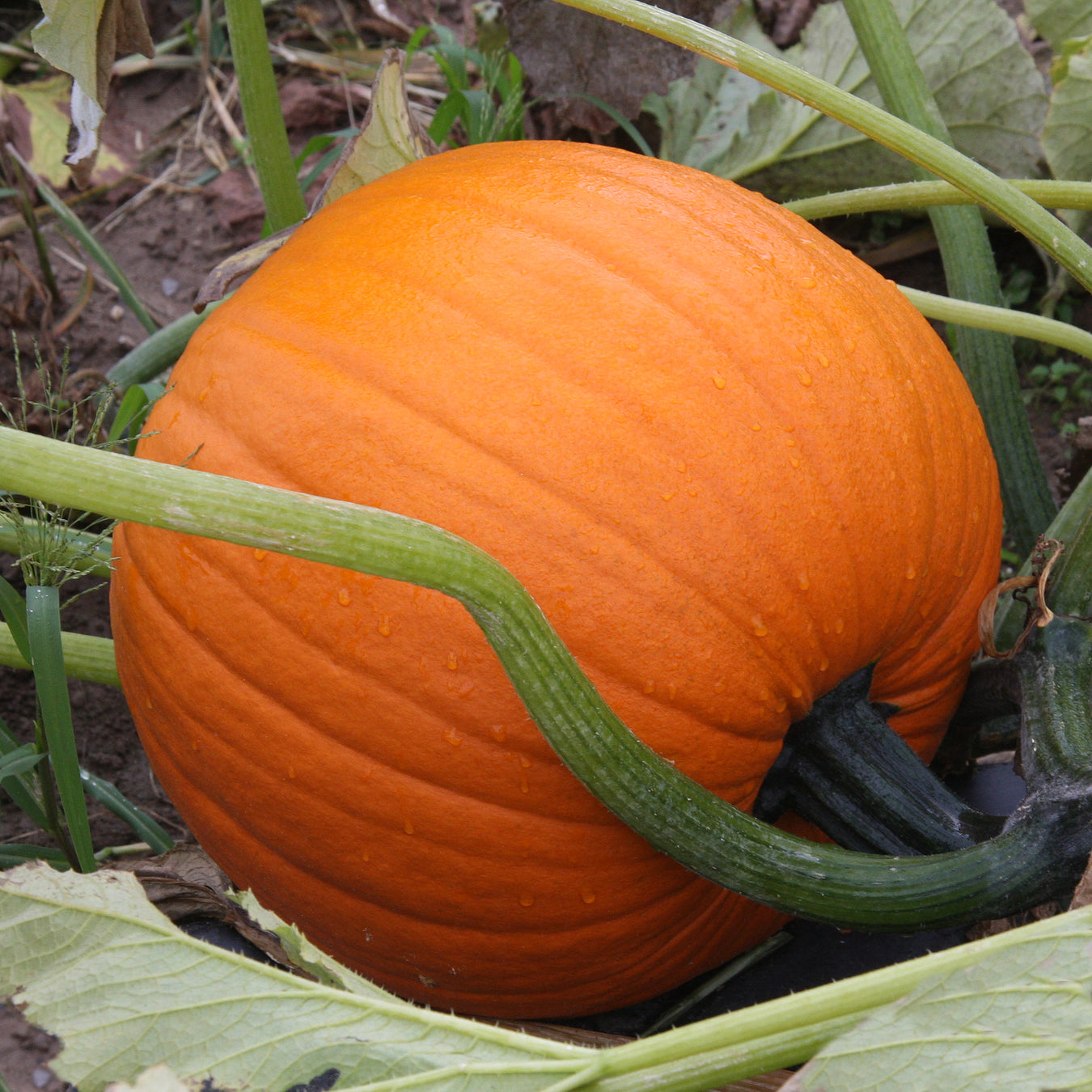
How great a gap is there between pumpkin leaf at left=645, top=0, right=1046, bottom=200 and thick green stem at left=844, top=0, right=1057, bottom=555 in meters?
0.42

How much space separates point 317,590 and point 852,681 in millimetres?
528

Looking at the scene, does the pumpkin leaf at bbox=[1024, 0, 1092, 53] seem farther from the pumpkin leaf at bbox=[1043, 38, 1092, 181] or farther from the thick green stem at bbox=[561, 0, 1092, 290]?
the thick green stem at bbox=[561, 0, 1092, 290]

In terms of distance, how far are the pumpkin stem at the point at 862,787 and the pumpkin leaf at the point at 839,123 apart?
119 centimetres

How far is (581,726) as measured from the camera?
0.96m

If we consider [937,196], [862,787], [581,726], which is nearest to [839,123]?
[937,196]

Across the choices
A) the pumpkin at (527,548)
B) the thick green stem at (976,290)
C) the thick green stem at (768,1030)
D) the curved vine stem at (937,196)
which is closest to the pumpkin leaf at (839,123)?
the thick green stem at (976,290)

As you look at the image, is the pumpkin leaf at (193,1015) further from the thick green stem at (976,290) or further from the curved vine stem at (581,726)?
the thick green stem at (976,290)

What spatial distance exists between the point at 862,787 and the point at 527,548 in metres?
0.41

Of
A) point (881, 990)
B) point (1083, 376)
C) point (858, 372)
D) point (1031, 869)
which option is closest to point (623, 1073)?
point (881, 990)

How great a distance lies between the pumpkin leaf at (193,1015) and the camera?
2.78 ft

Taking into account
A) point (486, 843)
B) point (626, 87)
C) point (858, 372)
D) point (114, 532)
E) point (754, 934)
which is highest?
point (626, 87)

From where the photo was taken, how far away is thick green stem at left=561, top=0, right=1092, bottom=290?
122cm

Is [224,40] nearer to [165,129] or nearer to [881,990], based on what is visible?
[165,129]

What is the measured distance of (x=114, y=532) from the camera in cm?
126
